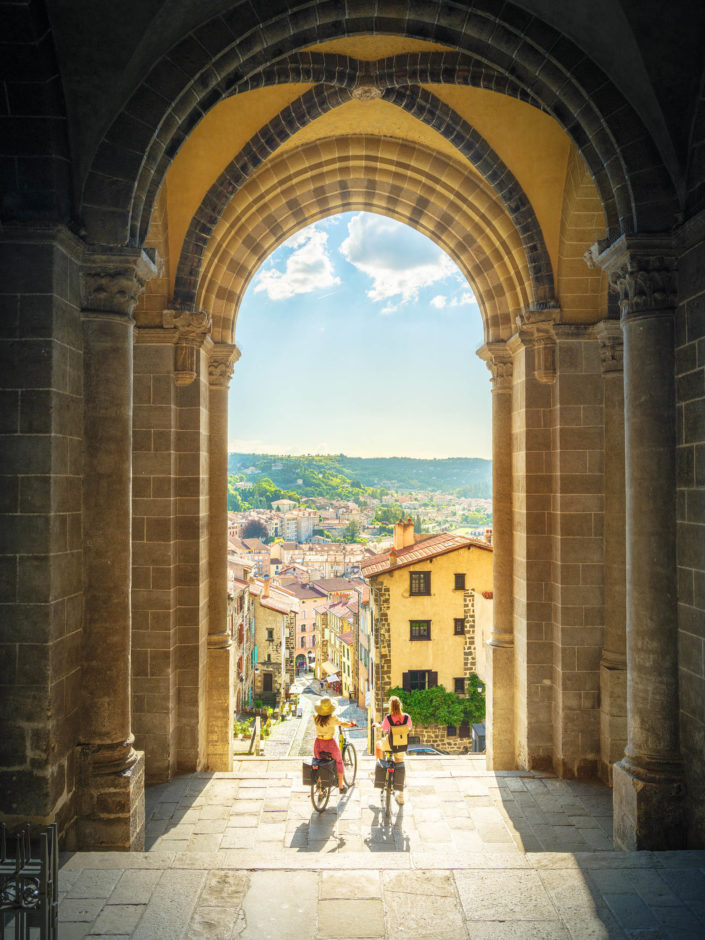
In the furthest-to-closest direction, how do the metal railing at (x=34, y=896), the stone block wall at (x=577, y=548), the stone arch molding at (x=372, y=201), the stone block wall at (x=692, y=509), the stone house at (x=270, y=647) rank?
the stone house at (x=270, y=647) → the stone arch molding at (x=372, y=201) → the stone block wall at (x=577, y=548) → the stone block wall at (x=692, y=509) → the metal railing at (x=34, y=896)

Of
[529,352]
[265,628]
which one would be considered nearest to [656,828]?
[529,352]

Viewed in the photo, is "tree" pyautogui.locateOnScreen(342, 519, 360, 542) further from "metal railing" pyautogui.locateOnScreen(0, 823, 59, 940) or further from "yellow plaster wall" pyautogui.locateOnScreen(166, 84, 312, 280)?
"metal railing" pyautogui.locateOnScreen(0, 823, 59, 940)

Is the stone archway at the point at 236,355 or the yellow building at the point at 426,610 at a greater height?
the stone archway at the point at 236,355

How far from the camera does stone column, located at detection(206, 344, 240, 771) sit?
8414 mm

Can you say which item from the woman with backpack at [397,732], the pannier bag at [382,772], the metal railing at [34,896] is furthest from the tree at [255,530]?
the metal railing at [34,896]

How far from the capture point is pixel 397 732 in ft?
22.0

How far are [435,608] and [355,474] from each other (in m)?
97.3

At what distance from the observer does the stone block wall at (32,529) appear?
4359 mm

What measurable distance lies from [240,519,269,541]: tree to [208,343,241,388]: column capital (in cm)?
8115

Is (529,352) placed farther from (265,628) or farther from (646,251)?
(265,628)

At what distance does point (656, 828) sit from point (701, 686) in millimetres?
1099

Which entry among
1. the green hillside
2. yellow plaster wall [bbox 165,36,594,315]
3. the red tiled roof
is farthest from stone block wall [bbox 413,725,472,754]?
the green hillside

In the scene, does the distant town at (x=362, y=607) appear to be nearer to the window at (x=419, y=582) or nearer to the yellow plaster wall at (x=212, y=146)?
the window at (x=419, y=582)

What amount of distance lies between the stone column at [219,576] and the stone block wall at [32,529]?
3.88 m
